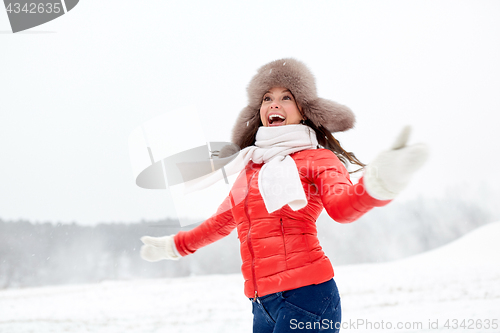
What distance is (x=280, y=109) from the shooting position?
4.03 ft

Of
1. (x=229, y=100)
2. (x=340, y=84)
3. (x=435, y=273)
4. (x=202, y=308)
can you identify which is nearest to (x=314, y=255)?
(x=202, y=308)

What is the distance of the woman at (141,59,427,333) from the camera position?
821 millimetres

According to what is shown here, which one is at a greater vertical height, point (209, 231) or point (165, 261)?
point (209, 231)

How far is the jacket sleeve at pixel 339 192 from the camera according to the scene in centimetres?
79

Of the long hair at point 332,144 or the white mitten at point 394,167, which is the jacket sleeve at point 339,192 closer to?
the white mitten at point 394,167

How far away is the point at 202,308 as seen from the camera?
109 inches

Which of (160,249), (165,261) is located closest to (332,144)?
(160,249)

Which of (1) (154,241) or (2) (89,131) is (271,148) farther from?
(2) (89,131)

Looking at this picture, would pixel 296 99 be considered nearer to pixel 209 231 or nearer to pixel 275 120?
pixel 275 120

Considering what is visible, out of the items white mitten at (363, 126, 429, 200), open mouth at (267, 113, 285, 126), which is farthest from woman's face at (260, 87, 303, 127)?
white mitten at (363, 126, 429, 200)

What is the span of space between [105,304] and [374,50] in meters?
11.0

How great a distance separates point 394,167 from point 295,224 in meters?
0.39

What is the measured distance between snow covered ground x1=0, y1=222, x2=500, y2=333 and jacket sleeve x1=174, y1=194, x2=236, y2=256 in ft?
4.29

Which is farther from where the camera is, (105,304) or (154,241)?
(105,304)
